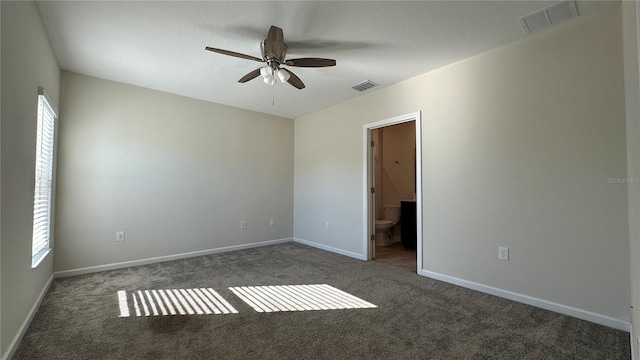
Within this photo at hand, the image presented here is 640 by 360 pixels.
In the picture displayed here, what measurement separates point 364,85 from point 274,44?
1.68m

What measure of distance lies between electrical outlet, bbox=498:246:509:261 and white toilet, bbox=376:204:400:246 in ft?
7.53

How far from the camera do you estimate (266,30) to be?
2.47 metres

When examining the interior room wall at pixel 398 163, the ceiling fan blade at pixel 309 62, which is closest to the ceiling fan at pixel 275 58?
the ceiling fan blade at pixel 309 62

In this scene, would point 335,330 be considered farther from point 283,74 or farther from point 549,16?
point 549,16

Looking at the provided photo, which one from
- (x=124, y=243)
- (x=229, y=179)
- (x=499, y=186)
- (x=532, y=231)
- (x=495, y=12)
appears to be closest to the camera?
(x=495, y=12)

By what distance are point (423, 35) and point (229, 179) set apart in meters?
3.53

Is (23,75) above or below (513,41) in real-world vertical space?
below

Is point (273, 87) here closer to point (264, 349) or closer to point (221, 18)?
point (221, 18)

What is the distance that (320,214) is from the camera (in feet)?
16.1

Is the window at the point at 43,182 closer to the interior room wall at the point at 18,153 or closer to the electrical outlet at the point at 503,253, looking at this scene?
the interior room wall at the point at 18,153

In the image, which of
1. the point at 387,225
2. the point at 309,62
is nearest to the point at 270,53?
the point at 309,62

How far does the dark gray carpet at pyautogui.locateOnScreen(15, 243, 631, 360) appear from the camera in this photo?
5.83 ft

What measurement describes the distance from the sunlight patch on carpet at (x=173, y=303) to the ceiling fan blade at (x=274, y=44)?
2271 mm

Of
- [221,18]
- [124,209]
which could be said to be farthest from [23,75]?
[124,209]
